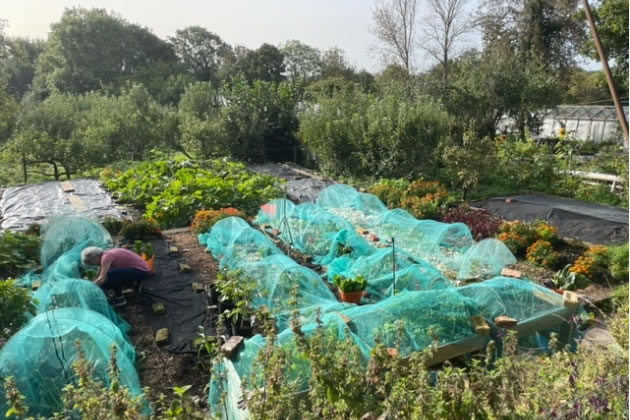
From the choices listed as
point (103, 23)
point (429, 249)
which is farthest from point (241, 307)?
point (103, 23)

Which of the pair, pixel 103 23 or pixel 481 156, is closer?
pixel 481 156

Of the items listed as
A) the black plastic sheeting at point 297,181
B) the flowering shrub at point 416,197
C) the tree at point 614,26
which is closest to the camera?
the flowering shrub at point 416,197

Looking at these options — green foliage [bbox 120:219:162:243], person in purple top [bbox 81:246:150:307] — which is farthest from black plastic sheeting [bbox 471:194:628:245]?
person in purple top [bbox 81:246:150:307]

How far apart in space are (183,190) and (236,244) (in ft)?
12.3

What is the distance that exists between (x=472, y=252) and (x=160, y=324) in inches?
162

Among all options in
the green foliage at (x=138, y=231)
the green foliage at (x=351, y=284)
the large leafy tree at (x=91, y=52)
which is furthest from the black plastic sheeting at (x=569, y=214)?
the large leafy tree at (x=91, y=52)

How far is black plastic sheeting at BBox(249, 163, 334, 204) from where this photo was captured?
1101 cm

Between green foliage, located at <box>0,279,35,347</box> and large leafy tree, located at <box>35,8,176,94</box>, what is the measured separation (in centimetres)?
2871

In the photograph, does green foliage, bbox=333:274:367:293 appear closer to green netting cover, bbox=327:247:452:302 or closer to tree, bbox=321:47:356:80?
green netting cover, bbox=327:247:452:302

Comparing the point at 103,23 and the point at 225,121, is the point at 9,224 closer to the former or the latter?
the point at 225,121

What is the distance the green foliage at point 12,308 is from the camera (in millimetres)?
4039

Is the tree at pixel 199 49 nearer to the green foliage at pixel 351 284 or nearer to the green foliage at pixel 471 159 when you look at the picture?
the green foliage at pixel 471 159

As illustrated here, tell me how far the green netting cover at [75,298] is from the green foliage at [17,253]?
1987 millimetres

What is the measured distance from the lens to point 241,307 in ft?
15.3
